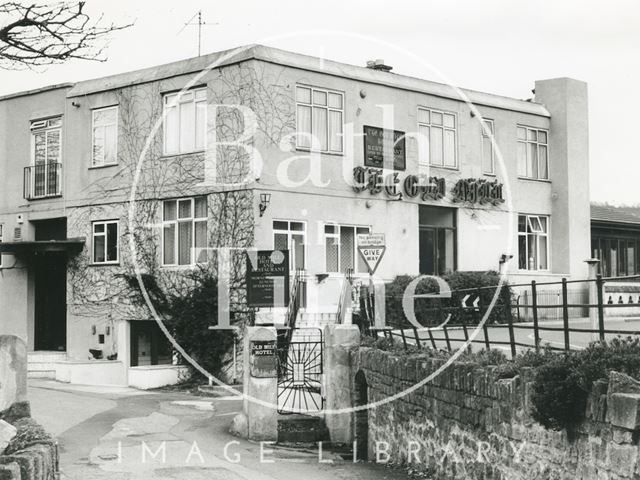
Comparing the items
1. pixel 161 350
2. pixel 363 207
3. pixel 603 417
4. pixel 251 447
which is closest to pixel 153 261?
pixel 161 350

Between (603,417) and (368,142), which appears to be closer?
(603,417)

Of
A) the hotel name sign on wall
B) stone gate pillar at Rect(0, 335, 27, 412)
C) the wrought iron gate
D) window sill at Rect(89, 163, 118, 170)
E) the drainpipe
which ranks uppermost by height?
window sill at Rect(89, 163, 118, 170)

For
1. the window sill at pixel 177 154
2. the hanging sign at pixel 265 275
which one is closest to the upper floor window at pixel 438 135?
the window sill at pixel 177 154

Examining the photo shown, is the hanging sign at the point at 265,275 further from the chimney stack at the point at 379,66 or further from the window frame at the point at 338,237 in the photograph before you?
the chimney stack at the point at 379,66

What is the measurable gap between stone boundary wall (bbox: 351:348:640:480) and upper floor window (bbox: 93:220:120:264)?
40.2 ft

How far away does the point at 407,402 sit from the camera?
53.2 feet

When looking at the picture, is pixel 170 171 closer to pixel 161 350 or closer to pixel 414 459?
pixel 161 350

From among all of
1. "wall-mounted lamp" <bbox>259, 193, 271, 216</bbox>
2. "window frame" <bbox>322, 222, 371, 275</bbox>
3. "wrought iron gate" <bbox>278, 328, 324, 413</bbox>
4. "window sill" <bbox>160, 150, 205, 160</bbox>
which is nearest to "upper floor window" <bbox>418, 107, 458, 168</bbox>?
"window frame" <bbox>322, 222, 371, 275</bbox>

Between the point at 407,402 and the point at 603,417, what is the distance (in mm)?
6800

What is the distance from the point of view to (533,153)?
3444 cm

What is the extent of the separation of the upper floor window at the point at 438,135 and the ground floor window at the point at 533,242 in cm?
404

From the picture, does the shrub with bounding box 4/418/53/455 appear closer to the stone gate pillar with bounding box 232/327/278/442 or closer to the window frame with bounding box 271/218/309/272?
the stone gate pillar with bounding box 232/327/278/442

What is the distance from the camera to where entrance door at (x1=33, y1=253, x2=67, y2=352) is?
3166 cm

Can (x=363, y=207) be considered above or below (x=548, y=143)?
below
